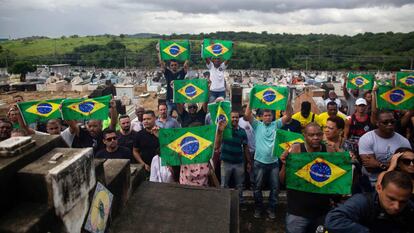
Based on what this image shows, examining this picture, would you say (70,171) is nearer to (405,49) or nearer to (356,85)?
(356,85)

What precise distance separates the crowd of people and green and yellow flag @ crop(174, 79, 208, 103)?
11.0 inches

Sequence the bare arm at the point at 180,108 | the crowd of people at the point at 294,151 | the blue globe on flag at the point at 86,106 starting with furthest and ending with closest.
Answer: the bare arm at the point at 180,108 < the blue globe on flag at the point at 86,106 < the crowd of people at the point at 294,151

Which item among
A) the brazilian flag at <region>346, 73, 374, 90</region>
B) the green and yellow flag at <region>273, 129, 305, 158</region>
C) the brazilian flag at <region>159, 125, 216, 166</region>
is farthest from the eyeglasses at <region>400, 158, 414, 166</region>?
the brazilian flag at <region>346, 73, 374, 90</region>

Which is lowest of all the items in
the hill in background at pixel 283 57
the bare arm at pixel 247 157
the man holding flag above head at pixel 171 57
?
the bare arm at pixel 247 157

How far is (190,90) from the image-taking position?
7.54 m

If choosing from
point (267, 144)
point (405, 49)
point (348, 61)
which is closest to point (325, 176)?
point (267, 144)

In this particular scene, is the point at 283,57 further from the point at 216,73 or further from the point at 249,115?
the point at 249,115

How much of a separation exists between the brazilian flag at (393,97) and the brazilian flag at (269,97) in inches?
101

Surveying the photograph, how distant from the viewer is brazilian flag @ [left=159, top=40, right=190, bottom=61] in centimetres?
848

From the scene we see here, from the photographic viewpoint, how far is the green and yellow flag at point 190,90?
7.52m

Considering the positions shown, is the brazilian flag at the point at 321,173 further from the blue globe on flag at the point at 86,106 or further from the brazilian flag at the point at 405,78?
the brazilian flag at the point at 405,78

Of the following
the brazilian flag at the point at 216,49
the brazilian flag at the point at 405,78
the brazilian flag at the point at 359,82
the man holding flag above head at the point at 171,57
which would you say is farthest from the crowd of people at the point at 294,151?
the brazilian flag at the point at 405,78

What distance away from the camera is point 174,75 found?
852 cm

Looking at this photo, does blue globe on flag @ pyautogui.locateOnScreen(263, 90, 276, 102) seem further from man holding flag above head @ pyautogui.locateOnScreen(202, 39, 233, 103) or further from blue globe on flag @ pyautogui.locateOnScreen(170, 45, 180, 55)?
blue globe on flag @ pyautogui.locateOnScreen(170, 45, 180, 55)
